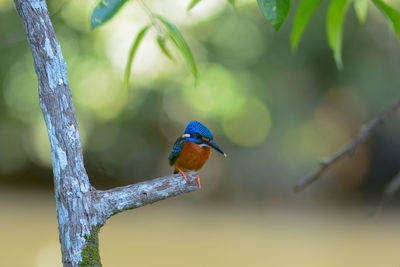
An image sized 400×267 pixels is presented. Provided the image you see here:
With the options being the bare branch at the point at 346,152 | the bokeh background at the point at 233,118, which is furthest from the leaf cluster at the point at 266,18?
the bokeh background at the point at 233,118

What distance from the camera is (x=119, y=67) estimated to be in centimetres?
895

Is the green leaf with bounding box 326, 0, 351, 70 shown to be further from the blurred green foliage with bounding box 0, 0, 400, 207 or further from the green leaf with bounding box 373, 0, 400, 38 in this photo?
the blurred green foliage with bounding box 0, 0, 400, 207

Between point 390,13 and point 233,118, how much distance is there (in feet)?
25.9

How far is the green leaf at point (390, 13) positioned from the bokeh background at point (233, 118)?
21.2 feet

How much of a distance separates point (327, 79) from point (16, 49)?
245 inches

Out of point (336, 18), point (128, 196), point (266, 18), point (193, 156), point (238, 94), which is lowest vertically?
point (128, 196)

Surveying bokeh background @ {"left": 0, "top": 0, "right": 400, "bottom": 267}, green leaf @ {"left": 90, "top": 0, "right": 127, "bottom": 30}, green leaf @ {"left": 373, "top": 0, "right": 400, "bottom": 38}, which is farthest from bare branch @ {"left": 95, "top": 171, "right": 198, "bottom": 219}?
bokeh background @ {"left": 0, "top": 0, "right": 400, "bottom": 267}

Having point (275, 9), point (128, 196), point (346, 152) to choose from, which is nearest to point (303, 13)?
point (275, 9)

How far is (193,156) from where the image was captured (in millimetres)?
1699

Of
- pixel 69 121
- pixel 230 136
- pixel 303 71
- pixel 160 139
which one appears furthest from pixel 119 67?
pixel 69 121

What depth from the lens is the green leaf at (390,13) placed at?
1264mm

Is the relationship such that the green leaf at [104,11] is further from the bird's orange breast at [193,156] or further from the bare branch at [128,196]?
the bird's orange breast at [193,156]

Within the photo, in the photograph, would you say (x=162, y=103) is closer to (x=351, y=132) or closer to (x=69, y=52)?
(x=69, y=52)

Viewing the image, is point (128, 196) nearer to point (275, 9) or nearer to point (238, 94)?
point (275, 9)
